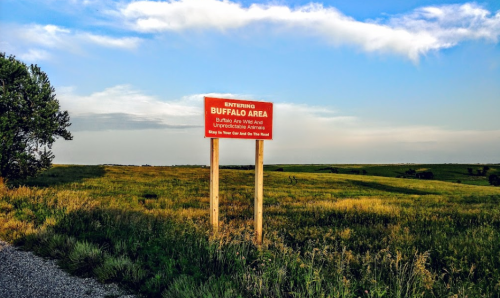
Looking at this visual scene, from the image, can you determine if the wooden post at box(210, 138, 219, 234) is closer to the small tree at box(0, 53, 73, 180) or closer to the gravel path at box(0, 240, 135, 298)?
the gravel path at box(0, 240, 135, 298)

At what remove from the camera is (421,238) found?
10680mm

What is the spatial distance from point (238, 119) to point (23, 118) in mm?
18363

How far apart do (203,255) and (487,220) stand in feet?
44.3

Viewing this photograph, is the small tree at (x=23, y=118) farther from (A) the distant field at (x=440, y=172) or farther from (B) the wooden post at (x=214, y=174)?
(A) the distant field at (x=440, y=172)

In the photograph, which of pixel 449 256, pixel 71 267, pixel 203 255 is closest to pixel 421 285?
pixel 449 256

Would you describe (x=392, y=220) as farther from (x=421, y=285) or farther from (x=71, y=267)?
(x=71, y=267)

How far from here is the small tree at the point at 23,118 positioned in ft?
68.4

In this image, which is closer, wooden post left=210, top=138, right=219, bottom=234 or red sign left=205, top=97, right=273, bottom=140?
red sign left=205, top=97, right=273, bottom=140

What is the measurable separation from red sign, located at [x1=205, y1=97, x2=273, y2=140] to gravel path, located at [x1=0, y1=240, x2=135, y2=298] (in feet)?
15.7

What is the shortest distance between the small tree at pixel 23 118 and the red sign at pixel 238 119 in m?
17.1

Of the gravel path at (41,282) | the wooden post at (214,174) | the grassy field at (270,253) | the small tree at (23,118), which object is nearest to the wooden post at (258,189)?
the grassy field at (270,253)

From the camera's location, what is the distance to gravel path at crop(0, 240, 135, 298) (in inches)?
230

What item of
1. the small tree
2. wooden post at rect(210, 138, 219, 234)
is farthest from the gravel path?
the small tree

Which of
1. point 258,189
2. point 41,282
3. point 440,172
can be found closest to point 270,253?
point 258,189
